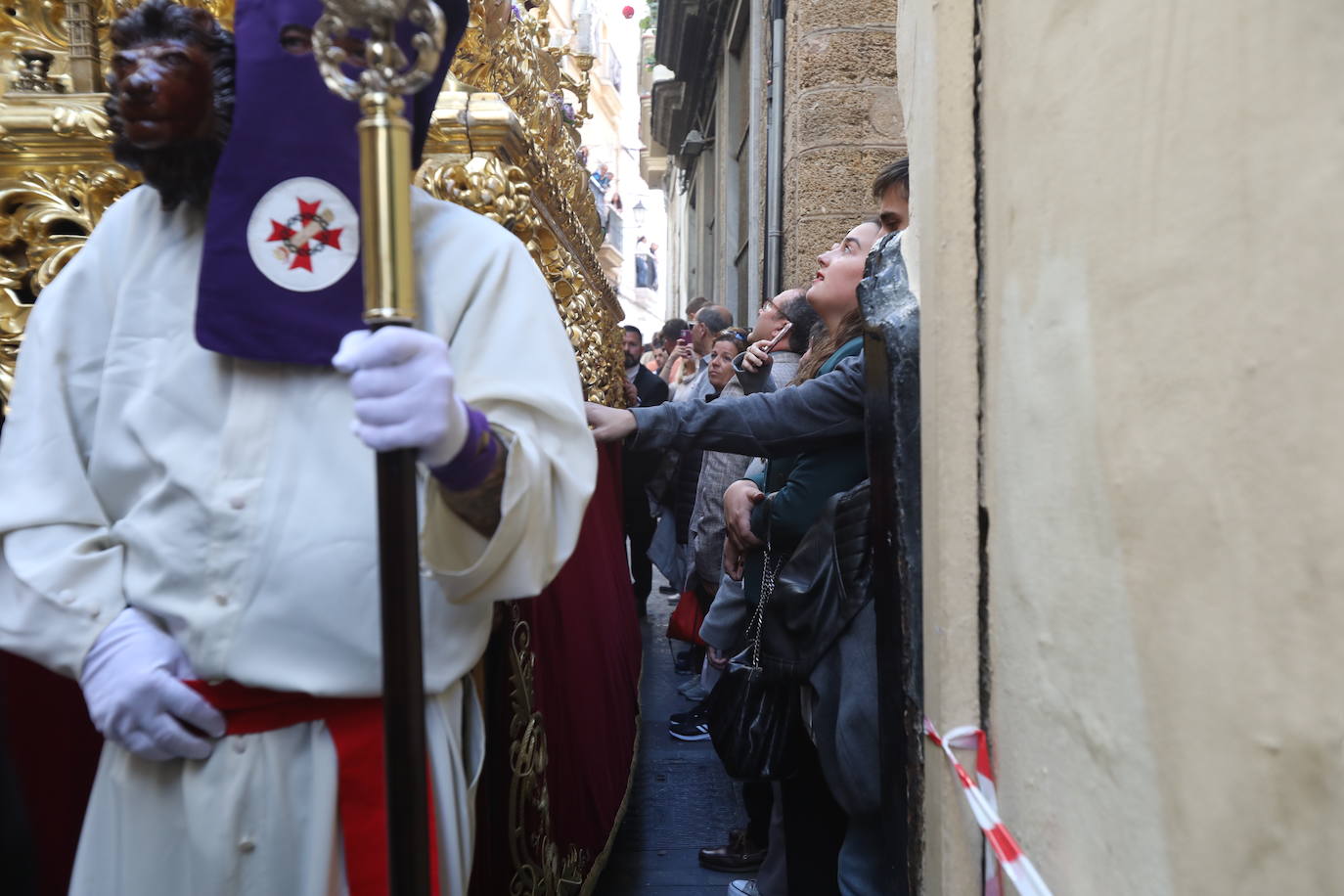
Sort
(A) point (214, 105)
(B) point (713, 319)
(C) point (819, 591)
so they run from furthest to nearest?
1. (B) point (713, 319)
2. (C) point (819, 591)
3. (A) point (214, 105)

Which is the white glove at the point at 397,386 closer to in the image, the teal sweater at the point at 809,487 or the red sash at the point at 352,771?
the red sash at the point at 352,771

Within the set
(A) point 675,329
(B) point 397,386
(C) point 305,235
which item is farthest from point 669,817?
(A) point 675,329

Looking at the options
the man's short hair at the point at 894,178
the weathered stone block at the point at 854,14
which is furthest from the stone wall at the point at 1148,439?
the weathered stone block at the point at 854,14

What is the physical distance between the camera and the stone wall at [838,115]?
5.49 m

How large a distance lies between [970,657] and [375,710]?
889 millimetres

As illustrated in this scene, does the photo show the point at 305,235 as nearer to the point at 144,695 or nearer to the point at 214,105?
the point at 214,105

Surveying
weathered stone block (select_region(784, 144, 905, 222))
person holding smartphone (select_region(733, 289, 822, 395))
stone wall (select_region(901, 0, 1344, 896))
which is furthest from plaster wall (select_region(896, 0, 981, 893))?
weathered stone block (select_region(784, 144, 905, 222))

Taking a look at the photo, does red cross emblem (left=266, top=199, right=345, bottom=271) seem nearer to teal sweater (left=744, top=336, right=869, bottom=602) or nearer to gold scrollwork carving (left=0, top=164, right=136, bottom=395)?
gold scrollwork carving (left=0, top=164, right=136, bottom=395)

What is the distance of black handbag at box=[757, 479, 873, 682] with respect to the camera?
219 centimetres

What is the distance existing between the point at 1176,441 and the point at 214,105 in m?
1.37

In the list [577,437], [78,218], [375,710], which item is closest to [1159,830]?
[577,437]

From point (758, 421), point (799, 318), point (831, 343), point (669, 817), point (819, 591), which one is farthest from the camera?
point (669, 817)

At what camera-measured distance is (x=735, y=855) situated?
3471 mm

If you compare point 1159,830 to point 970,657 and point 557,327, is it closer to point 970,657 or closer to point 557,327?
point 970,657
